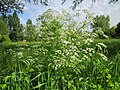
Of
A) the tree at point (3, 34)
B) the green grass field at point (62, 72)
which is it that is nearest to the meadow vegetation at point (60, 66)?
the green grass field at point (62, 72)

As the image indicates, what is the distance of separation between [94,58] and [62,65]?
0.64 meters

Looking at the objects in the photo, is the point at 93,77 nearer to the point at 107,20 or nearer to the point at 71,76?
the point at 71,76

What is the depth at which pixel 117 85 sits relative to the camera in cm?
357

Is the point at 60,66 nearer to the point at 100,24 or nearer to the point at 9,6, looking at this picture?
the point at 9,6

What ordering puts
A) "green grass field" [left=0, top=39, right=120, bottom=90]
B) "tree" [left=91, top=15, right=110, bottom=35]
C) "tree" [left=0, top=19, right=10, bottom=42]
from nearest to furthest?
"green grass field" [left=0, top=39, right=120, bottom=90], "tree" [left=91, top=15, right=110, bottom=35], "tree" [left=0, top=19, right=10, bottom=42]

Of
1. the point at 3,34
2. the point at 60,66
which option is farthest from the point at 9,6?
the point at 3,34

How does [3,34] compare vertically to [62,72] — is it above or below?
above

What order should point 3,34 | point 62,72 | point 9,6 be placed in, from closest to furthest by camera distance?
1. point 62,72
2. point 9,6
3. point 3,34

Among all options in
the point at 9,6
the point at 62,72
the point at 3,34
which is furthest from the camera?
the point at 3,34

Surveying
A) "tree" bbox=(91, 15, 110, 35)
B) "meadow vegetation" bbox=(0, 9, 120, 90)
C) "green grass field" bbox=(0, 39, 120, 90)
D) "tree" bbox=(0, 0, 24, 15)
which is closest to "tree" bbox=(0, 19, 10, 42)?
"tree" bbox=(91, 15, 110, 35)

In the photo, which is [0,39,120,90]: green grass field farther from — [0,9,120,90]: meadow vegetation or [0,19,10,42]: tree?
[0,19,10,42]: tree

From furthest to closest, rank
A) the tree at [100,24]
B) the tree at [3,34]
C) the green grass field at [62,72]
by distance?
the tree at [3,34] < the tree at [100,24] < the green grass field at [62,72]

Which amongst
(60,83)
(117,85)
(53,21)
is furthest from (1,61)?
(117,85)

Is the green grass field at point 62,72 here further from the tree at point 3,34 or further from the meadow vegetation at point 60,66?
the tree at point 3,34
